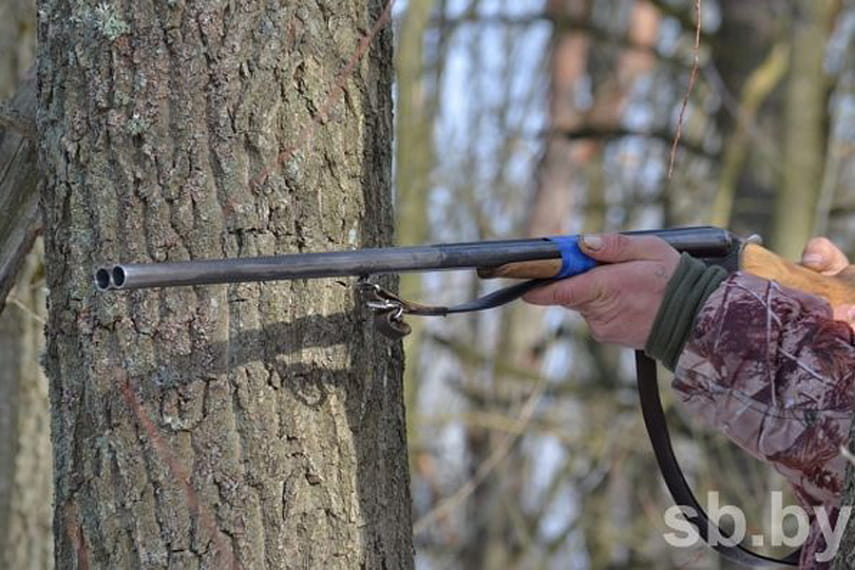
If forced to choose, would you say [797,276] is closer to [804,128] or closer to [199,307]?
[199,307]

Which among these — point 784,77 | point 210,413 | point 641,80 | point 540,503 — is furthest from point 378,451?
point 641,80

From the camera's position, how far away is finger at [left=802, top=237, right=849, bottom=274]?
2.68 m

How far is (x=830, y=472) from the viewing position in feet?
7.52

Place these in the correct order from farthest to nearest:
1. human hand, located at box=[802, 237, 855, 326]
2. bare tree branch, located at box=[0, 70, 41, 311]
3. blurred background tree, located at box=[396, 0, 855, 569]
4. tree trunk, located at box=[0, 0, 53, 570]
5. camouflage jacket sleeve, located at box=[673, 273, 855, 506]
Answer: blurred background tree, located at box=[396, 0, 855, 569] → tree trunk, located at box=[0, 0, 53, 570] → human hand, located at box=[802, 237, 855, 326] → bare tree branch, located at box=[0, 70, 41, 311] → camouflage jacket sleeve, located at box=[673, 273, 855, 506]

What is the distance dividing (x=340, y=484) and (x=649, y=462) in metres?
6.84

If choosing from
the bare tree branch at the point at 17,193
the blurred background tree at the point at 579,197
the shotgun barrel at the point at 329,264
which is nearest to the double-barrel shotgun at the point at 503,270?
the shotgun barrel at the point at 329,264

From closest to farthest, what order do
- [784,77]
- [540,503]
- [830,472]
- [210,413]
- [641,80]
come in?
[210,413]
[830,472]
[784,77]
[540,503]
[641,80]

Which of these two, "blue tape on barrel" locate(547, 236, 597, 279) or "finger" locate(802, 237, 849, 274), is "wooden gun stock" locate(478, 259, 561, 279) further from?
"finger" locate(802, 237, 849, 274)

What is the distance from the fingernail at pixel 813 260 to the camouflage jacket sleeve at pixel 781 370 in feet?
1.18

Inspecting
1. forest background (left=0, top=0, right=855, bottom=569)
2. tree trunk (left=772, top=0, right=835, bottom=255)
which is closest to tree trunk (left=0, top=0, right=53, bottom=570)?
forest background (left=0, top=0, right=855, bottom=569)

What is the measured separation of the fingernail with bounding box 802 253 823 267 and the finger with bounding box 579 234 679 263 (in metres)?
0.54

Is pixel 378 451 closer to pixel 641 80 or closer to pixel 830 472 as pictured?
pixel 830 472

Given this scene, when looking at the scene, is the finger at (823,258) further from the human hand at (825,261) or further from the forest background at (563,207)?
the forest background at (563,207)

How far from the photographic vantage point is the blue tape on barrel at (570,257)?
7.09 feet
